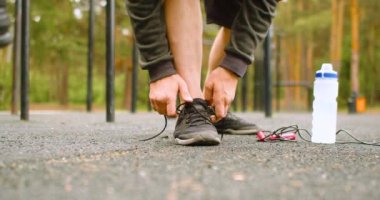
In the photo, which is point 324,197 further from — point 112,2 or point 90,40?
point 90,40

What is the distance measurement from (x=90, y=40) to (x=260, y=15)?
6.78ft

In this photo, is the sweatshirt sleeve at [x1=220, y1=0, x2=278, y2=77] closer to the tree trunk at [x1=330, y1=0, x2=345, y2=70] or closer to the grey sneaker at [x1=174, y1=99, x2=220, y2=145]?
the grey sneaker at [x1=174, y1=99, x2=220, y2=145]

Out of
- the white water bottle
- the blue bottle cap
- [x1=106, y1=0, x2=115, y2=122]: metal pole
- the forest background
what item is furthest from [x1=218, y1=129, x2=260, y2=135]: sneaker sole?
the forest background

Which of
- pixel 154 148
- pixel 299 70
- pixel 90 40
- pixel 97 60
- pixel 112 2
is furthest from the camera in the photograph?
pixel 299 70

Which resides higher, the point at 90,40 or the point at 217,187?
the point at 90,40

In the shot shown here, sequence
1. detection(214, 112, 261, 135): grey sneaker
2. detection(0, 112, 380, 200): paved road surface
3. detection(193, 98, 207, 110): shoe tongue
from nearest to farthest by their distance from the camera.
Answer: detection(0, 112, 380, 200): paved road surface → detection(193, 98, 207, 110): shoe tongue → detection(214, 112, 261, 135): grey sneaker

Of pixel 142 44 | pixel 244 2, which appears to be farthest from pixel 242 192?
pixel 244 2

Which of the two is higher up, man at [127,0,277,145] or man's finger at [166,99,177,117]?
man at [127,0,277,145]

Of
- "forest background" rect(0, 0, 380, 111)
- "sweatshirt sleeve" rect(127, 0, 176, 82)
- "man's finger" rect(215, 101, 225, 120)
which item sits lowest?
"man's finger" rect(215, 101, 225, 120)

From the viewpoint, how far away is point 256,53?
518 centimetres

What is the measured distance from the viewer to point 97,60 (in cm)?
1142

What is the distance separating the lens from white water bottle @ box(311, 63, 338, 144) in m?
1.42

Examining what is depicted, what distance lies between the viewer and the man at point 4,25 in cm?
115

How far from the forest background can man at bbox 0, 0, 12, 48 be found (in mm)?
2882
